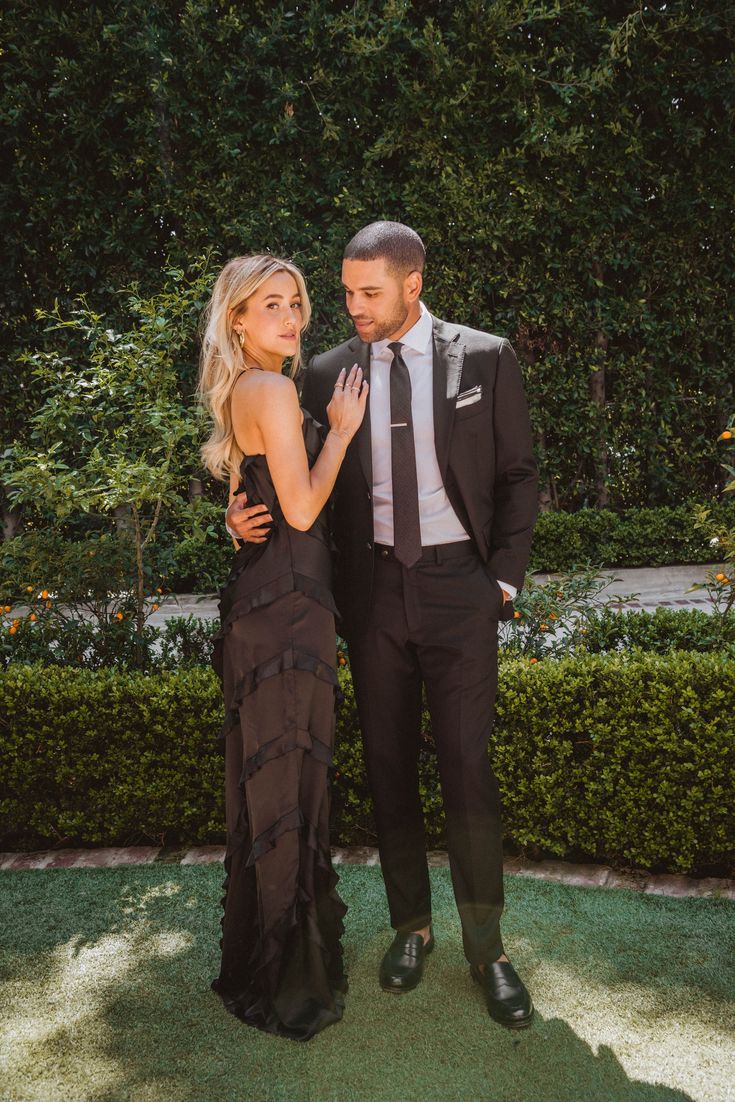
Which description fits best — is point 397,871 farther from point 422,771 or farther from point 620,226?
point 620,226

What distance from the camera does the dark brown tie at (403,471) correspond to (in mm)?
3033

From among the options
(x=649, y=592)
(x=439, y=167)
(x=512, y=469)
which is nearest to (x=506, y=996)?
(x=512, y=469)

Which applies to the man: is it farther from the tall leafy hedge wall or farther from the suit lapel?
the tall leafy hedge wall

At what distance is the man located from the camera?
3.04 meters

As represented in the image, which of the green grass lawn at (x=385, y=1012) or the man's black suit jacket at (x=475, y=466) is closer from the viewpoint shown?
the green grass lawn at (x=385, y=1012)

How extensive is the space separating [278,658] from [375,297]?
4.24ft

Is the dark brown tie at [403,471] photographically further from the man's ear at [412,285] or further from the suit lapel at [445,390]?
the man's ear at [412,285]

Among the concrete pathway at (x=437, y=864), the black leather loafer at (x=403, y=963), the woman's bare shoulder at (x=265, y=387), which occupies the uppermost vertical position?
the woman's bare shoulder at (x=265, y=387)

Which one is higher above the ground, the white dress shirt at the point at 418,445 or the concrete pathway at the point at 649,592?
the white dress shirt at the point at 418,445

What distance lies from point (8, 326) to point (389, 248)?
8.83 meters

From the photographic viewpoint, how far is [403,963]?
125 inches

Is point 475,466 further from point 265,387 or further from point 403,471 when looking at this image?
point 265,387

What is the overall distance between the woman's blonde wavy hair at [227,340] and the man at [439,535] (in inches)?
7.6

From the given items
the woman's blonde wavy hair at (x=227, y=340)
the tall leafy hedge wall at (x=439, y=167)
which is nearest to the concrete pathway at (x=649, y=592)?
the tall leafy hedge wall at (x=439, y=167)
